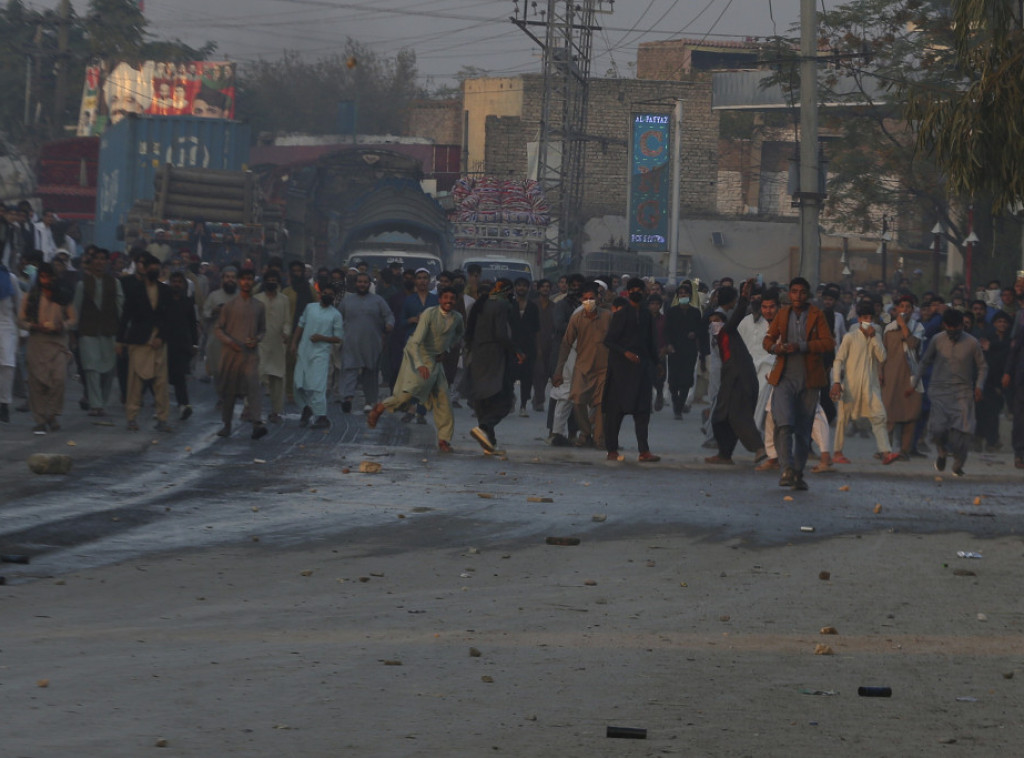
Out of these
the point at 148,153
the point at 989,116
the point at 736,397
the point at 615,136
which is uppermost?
the point at 615,136

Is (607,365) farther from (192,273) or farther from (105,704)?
(105,704)

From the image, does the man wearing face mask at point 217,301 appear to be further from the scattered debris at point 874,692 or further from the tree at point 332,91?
the tree at point 332,91

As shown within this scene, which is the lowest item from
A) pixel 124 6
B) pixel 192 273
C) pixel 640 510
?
pixel 640 510

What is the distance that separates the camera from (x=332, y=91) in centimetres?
9769

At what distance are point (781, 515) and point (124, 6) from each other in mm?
57244

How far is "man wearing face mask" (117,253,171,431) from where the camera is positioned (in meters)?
15.4

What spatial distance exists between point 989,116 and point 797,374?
265 centimetres

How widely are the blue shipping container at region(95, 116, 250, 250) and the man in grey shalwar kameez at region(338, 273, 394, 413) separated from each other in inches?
898

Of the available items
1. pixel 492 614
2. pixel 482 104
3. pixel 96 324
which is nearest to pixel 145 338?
pixel 96 324

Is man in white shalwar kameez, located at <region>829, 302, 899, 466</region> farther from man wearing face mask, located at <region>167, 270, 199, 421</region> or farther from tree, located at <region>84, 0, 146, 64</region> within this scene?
tree, located at <region>84, 0, 146, 64</region>

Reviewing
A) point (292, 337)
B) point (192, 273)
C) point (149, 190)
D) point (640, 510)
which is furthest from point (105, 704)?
point (149, 190)

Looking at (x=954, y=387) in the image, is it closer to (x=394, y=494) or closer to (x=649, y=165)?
(x=394, y=494)

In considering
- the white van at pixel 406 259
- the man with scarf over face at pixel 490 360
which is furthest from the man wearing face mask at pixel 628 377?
the white van at pixel 406 259

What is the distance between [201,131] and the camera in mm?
42062
